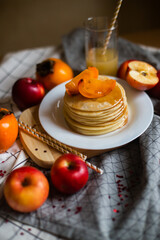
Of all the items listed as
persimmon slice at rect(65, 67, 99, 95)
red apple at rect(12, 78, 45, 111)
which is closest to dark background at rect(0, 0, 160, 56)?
red apple at rect(12, 78, 45, 111)

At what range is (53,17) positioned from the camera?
2.92 meters

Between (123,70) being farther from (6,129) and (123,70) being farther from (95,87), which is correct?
(6,129)

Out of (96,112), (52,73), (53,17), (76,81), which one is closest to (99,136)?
(96,112)

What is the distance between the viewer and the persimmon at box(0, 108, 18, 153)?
44.9 inches

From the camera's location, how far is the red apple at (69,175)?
0.98 metres

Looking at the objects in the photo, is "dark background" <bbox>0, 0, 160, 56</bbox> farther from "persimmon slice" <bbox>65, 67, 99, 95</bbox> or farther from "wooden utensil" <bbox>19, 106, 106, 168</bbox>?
"wooden utensil" <bbox>19, 106, 106, 168</bbox>

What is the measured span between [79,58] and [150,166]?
3.16 ft

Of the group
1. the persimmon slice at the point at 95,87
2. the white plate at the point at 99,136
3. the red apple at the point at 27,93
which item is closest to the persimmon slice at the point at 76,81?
the persimmon slice at the point at 95,87

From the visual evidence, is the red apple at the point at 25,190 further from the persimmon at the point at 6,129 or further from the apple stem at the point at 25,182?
the persimmon at the point at 6,129

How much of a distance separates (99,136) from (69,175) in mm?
278

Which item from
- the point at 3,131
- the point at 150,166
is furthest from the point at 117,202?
the point at 3,131

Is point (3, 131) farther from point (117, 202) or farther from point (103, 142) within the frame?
point (117, 202)

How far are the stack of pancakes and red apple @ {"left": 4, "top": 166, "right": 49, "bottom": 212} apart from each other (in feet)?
1.01

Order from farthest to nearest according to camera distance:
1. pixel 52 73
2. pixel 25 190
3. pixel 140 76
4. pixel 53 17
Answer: pixel 53 17 → pixel 52 73 → pixel 140 76 → pixel 25 190
